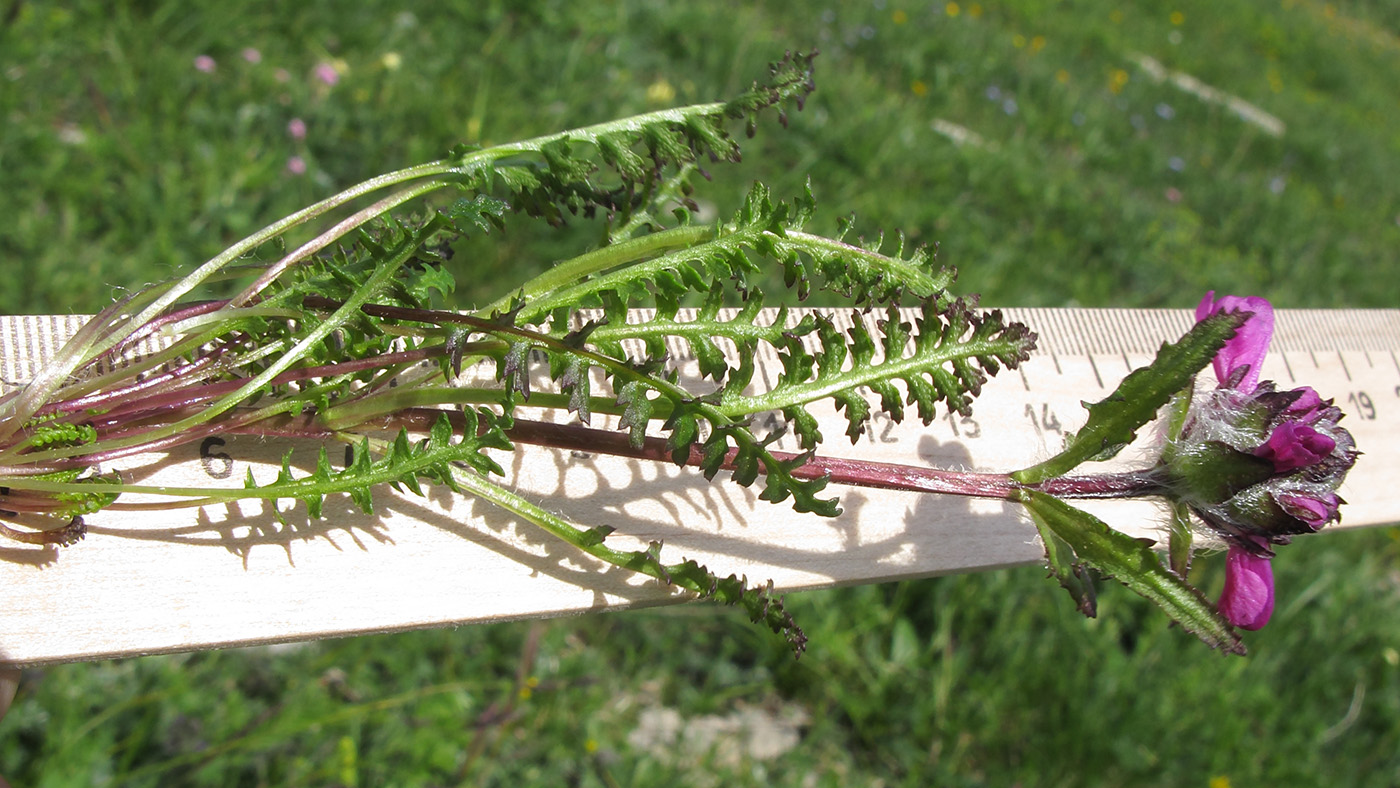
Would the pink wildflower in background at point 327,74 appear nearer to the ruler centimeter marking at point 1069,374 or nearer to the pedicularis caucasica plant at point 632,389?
the ruler centimeter marking at point 1069,374

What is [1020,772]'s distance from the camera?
2.63 metres

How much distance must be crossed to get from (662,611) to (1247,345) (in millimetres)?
1709

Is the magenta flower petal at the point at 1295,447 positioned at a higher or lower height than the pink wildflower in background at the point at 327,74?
lower

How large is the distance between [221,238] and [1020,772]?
289 centimetres

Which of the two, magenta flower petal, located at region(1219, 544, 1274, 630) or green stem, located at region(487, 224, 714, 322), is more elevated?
green stem, located at region(487, 224, 714, 322)

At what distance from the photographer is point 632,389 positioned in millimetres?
1305

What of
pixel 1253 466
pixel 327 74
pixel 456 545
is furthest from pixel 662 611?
pixel 327 74

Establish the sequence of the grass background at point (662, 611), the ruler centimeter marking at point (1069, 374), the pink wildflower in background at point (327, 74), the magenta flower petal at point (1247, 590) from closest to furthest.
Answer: the magenta flower petal at point (1247, 590)
the ruler centimeter marking at point (1069, 374)
the grass background at point (662, 611)
the pink wildflower in background at point (327, 74)

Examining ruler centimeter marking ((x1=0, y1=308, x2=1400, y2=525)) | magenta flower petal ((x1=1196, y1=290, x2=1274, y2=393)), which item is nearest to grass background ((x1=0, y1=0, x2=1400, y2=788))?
ruler centimeter marking ((x1=0, y1=308, x2=1400, y2=525))

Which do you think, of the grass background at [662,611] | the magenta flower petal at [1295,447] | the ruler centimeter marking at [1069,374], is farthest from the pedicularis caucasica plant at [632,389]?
the grass background at [662,611]

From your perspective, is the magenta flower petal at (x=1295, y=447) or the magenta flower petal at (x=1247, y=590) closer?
the magenta flower petal at (x=1295, y=447)

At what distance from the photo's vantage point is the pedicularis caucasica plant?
131 cm

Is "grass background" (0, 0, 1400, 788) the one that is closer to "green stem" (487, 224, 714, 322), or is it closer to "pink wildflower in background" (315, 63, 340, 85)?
"pink wildflower in background" (315, 63, 340, 85)

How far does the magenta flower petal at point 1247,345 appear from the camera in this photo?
4.89ft
